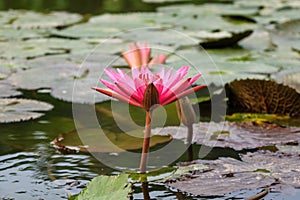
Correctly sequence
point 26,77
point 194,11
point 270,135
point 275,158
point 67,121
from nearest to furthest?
point 275,158
point 270,135
point 67,121
point 26,77
point 194,11

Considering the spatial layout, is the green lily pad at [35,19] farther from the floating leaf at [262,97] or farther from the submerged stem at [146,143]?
the submerged stem at [146,143]

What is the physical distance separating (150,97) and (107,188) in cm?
22

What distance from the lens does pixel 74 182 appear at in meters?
1.30

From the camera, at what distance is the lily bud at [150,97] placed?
116 cm

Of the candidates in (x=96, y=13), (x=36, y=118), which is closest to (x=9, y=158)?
(x=36, y=118)

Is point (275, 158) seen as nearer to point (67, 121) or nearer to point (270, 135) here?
point (270, 135)

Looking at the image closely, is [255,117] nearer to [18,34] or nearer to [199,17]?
[18,34]

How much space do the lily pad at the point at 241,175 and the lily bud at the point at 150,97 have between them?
185 millimetres

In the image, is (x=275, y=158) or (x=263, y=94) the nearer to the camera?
(x=275, y=158)

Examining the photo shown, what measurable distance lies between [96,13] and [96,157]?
2.61m

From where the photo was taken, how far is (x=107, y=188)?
3.42 ft

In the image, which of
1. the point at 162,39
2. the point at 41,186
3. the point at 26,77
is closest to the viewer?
the point at 41,186

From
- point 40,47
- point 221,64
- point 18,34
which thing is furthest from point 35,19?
point 221,64

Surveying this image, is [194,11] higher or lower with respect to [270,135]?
higher
